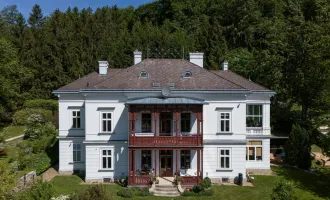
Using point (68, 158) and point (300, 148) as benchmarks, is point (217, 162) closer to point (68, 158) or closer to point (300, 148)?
point (300, 148)

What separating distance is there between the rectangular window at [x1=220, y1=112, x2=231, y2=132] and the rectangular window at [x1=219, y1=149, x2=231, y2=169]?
5.56ft

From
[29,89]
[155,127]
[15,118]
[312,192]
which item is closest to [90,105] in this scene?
[155,127]

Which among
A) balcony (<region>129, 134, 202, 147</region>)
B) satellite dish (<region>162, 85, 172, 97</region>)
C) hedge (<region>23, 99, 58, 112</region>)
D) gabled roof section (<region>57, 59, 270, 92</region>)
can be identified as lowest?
balcony (<region>129, 134, 202, 147</region>)

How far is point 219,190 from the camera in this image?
1005 inches

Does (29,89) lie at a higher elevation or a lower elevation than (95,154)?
Answer: higher

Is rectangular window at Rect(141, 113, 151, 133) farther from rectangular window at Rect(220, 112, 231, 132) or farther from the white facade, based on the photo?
rectangular window at Rect(220, 112, 231, 132)

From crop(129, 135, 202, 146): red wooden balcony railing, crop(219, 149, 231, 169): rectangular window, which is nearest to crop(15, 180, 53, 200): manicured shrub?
crop(129, 135, 202, 146): red wooden balcony railing

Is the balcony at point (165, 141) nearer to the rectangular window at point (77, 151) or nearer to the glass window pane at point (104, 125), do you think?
the glass window pane at point (104, 125)

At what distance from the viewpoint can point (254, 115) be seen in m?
→ 30.2

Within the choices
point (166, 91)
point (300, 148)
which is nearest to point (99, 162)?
point (166, 91)

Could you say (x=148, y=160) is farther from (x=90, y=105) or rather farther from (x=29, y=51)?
(x=29, y=51)

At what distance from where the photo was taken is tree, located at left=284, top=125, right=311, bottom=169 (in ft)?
103

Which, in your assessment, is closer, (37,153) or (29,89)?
(37,153)

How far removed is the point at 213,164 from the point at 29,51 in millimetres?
38802
